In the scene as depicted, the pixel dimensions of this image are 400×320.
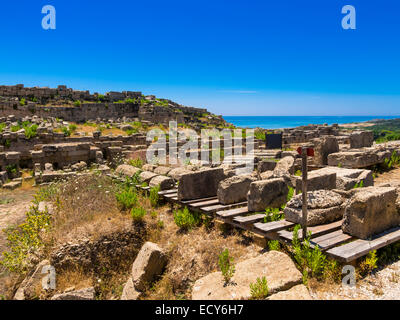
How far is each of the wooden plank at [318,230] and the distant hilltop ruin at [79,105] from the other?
2420 cm

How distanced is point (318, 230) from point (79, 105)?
2689cm

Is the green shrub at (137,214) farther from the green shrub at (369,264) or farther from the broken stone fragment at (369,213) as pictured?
the green shrub at (369,264)

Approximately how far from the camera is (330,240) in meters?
4.49

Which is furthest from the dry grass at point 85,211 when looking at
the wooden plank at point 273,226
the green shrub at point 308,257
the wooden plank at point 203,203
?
the green shrub at point 308,257

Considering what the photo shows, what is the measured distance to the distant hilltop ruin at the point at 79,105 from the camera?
2392 cm

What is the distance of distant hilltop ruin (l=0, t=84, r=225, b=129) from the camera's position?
23922mm

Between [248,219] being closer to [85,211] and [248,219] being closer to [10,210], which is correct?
[85,211]

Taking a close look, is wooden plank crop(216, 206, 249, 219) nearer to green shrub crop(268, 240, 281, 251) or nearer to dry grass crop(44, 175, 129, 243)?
green shrub crop(268, 240, 281, 251)

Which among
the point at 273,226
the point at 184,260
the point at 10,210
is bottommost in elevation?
the point at 184,260

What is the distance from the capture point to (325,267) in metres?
4.12

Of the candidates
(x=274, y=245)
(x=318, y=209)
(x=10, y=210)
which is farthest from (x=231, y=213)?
(x=10, y=210)

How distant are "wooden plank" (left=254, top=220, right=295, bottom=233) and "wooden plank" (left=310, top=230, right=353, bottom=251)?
562 millimetres
